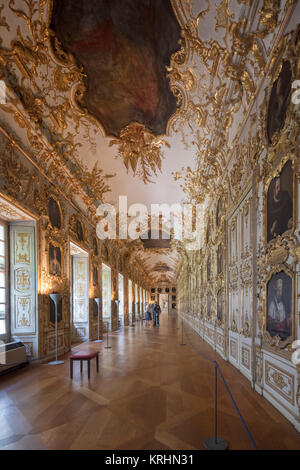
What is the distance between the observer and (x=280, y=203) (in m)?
4.30

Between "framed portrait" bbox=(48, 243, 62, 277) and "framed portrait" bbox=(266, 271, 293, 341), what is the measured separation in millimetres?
7117

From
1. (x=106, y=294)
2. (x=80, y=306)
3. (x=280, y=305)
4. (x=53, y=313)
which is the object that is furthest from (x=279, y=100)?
(x=106, y=294)

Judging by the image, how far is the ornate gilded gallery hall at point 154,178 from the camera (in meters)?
3.89

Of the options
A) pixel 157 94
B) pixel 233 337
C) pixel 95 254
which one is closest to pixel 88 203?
pixel 95 254

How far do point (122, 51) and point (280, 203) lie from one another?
15.8ft

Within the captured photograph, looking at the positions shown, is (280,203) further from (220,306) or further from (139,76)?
(220,306)

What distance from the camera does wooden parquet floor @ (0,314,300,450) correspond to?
11.3 ft

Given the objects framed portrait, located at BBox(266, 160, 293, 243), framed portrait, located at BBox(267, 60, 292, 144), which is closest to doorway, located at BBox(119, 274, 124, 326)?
framed portrait, located at BBox(266, 160, 293, 243)

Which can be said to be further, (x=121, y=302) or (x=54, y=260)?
(x=121, y=302)

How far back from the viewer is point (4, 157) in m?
6.55

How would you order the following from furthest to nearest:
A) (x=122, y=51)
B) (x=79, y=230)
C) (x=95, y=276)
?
(x=95, y=276), (x=79, y=230), (x=122, y=51)

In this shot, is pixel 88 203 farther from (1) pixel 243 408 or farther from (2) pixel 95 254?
(1) pixel 243 408

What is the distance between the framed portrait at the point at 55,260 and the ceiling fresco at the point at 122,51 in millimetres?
4706
